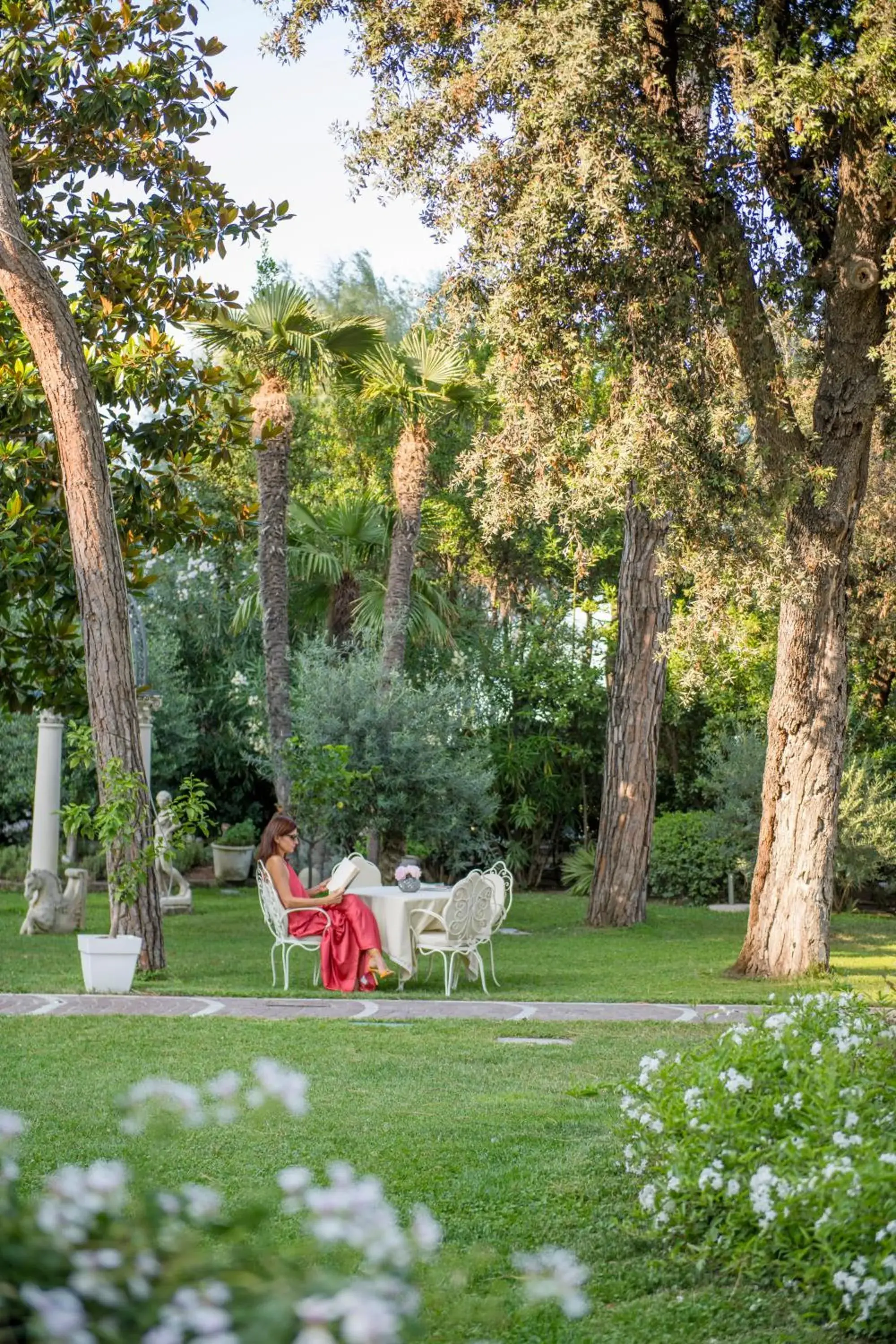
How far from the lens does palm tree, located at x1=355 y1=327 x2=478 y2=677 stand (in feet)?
64.0

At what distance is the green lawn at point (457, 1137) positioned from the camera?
3.72 metres

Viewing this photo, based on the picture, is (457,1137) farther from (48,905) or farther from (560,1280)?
(48,905)

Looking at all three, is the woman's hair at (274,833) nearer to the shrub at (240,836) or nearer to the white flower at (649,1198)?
the white flower at (649,1198)

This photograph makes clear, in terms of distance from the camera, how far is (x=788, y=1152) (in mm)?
3699

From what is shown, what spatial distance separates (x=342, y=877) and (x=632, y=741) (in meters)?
6.48

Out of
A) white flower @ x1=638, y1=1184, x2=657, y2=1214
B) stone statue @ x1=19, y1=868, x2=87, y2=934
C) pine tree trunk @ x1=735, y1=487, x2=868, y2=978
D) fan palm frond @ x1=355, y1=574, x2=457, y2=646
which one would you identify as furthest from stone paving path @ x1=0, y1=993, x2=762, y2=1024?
fan palm frond @ x1=355, y1=574, x2=457, y2=646

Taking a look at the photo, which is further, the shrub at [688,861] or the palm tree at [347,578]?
the palm tree at [347,578]

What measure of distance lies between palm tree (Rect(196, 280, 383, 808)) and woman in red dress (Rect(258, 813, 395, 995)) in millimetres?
7414

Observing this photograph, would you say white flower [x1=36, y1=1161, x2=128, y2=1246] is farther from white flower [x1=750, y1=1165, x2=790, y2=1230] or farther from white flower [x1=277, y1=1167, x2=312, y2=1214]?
white flower [x1=750, y1=1165, x2=790, y2=1230]

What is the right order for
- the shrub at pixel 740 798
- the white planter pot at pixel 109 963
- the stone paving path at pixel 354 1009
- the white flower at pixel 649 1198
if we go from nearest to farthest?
the white flower at pixel 649 1198, the stone paving path at pixel 354 1009, the white planter pot at pixel 109 963, the shrub at pixel 740 798

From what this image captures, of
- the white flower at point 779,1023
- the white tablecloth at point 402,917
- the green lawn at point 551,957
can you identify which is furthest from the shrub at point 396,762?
the white flower at point 779,1023

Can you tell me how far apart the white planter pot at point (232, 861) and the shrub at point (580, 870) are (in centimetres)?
514

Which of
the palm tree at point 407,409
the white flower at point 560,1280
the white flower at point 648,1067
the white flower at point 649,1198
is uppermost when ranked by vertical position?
the palm tree at point 407,409

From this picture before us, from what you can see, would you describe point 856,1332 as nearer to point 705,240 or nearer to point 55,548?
point 705,240
